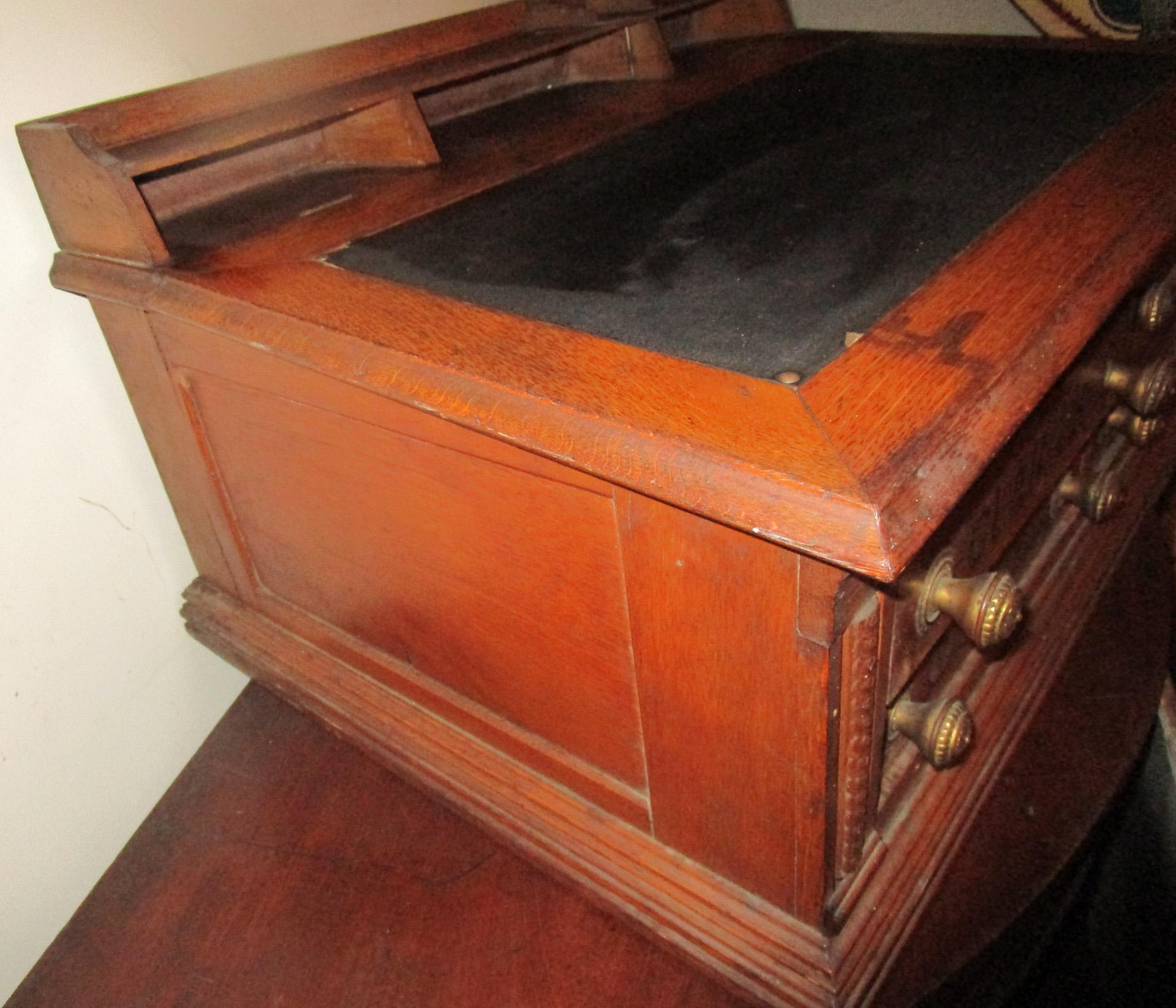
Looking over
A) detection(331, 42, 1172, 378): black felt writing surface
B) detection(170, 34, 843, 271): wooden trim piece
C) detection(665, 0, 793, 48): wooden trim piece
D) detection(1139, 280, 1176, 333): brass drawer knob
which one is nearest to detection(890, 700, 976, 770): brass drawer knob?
detection(331, 42, 1172, 378): black felt writing surface

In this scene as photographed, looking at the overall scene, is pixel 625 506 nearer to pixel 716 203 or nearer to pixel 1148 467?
pixel 716 203

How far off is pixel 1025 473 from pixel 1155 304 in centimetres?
19

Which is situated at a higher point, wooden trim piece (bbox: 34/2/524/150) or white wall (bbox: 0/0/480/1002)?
wooden trim piece (bbox: 34/2/524/150)

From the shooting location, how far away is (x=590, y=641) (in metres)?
0.57

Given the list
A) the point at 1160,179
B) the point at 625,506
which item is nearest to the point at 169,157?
the point at 625,506

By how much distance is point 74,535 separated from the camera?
766 mm

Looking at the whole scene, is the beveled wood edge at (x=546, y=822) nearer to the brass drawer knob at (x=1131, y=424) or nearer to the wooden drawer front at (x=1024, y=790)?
the wooden drawer front at (x=1024, y=790)

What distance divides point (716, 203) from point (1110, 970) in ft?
3.21

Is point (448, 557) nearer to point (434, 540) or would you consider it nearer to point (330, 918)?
point (434, 540)

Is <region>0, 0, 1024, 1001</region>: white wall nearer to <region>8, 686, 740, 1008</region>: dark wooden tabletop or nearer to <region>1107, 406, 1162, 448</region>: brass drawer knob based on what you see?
<region>8, 686, 740, 1008</region>: dark wooden tabletop

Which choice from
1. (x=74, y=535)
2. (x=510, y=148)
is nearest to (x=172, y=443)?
(x=74, y=535)

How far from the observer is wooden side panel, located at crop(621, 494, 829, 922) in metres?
0.46

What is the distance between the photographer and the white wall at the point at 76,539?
0.70 meters

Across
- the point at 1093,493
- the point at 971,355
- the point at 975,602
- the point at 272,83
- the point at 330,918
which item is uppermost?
the point at 272,83
